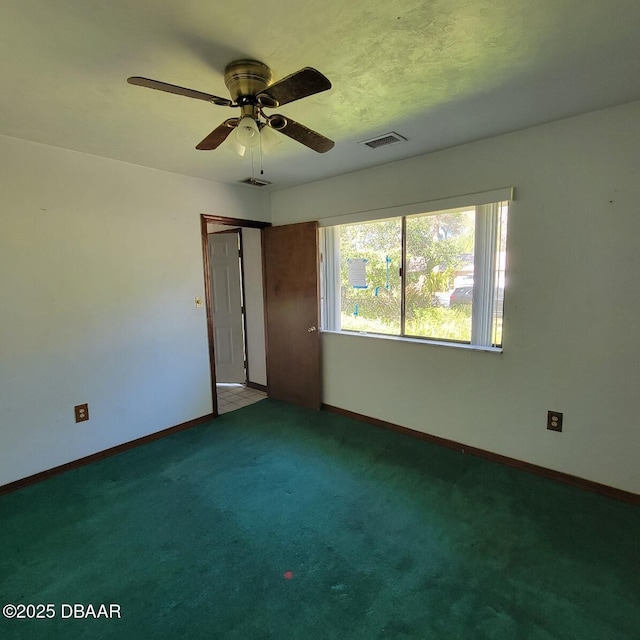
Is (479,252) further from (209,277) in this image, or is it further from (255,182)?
(209,277)

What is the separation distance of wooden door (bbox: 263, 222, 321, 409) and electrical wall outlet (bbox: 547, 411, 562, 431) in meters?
2.07

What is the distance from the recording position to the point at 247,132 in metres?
1.56

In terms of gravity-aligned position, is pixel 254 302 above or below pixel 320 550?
above

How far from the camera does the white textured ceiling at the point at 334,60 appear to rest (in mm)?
1276

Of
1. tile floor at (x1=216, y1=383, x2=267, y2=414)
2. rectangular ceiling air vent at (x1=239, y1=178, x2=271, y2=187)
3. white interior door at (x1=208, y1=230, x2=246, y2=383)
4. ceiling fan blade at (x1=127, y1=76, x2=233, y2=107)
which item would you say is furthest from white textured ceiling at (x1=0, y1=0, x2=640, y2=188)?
tile floor at (x1=216, y1=383, x2=267, y2=414)

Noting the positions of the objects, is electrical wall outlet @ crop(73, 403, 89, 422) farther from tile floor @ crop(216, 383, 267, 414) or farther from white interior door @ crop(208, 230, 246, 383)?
white interior door @ crop(208, 230, 246, 383)

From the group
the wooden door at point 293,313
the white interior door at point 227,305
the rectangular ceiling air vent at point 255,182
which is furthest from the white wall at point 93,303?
the white interior door at point 227,305

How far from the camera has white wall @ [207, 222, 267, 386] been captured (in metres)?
4.36

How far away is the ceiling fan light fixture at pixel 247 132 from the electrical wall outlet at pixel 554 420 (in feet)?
8.45

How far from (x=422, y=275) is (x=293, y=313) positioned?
1.47m

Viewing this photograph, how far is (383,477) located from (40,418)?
2.56 m

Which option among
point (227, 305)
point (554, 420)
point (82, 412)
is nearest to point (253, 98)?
point (82, 412)

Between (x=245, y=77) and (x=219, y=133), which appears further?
(x=219, y=133)

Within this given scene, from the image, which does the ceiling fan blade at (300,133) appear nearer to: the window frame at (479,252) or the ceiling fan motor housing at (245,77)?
the ceiling fan motor housing at (245,77)
